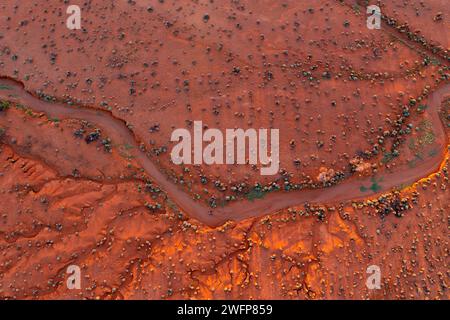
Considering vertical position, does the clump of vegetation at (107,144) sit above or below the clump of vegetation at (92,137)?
below

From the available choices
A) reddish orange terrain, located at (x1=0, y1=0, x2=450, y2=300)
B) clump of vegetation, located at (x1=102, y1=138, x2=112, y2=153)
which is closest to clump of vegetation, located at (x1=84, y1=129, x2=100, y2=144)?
reddish orange terrain, located at (x1=0, y1=0, x2=450, y2=300)

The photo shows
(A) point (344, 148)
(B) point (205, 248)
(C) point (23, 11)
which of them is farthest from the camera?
(C) point (23, 11)

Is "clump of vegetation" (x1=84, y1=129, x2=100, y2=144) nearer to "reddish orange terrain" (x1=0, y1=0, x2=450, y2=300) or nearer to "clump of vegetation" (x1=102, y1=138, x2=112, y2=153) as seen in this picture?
"reddish orange terrain" (x1=0, y1=0, x2=450, y2=300)

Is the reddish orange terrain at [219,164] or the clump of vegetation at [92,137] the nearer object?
the reddish orange terrain at [219,164]

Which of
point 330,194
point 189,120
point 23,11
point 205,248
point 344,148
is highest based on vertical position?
point 23,11

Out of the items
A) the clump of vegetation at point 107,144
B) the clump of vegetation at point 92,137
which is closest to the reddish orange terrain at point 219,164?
the clump of vegetation at point 92,137

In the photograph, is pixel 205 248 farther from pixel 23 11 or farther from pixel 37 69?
pixel 23 11

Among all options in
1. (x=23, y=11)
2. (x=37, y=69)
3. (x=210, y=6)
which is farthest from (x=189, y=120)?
(x=23, y=11)

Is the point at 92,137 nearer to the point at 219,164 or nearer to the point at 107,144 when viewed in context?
the point at 107,144

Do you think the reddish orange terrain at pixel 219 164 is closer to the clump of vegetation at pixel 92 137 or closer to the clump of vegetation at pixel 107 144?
the clump of vegetation at pixel 92 137

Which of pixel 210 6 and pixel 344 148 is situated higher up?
pixel 210 6
